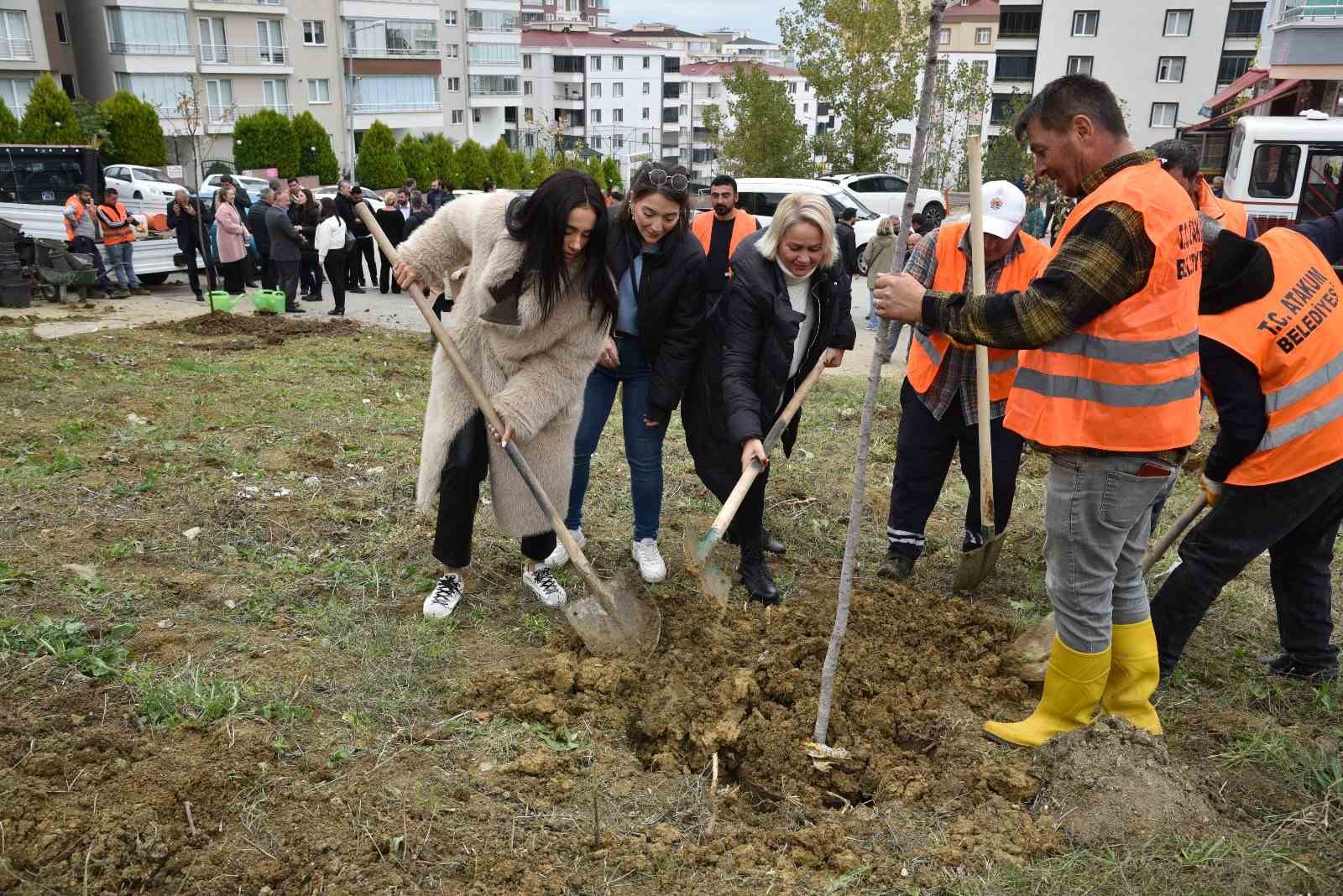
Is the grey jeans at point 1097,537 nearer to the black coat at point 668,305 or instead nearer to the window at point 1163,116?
the black coat at point 668,305

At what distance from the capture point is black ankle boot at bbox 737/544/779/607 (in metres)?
4.06

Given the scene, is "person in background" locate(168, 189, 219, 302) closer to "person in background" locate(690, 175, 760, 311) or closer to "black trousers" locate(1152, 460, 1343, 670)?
"person in background" locate(690, 175, 760, 311)

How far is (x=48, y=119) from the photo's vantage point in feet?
100

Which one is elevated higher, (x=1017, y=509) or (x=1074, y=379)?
(x=1074, y=379)

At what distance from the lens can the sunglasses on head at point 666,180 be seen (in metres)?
3.76

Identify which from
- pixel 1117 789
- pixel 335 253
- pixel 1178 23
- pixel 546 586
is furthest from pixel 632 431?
pixel 1178 23

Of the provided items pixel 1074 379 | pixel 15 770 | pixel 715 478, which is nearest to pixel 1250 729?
pixel 1074 379

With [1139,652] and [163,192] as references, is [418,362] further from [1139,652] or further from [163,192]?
[163,192]

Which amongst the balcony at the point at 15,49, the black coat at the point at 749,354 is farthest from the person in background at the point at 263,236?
the balcony at the point at 15,49

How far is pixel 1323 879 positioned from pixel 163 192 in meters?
25.7

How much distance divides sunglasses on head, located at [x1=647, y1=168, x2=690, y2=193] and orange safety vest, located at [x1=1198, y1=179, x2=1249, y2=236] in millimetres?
2422

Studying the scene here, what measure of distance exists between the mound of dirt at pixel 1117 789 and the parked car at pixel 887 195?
725 inches

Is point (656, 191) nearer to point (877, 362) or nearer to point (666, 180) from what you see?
point (666, 180)

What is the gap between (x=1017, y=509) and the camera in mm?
5336
